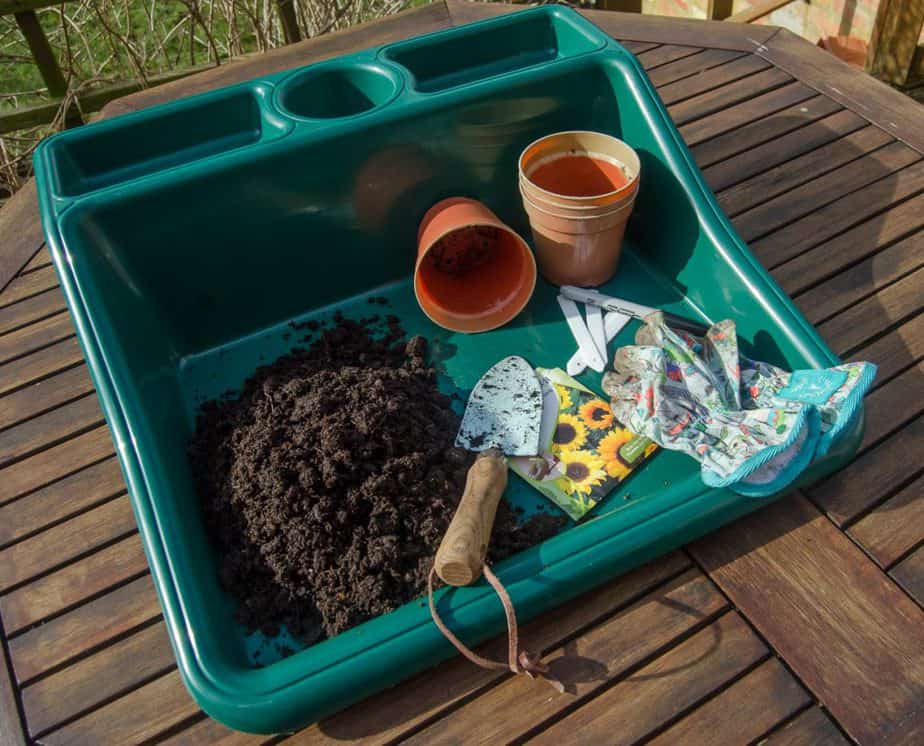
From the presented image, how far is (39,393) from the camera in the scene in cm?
169

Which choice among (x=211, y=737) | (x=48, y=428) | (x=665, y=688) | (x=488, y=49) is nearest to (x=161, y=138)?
(x=48, y=428)

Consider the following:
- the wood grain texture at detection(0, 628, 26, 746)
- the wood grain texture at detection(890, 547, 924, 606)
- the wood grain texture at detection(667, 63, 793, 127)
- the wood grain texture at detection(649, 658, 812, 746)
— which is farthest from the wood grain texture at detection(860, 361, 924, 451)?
the wood grain texture at detection(0, 628, 26, 746)

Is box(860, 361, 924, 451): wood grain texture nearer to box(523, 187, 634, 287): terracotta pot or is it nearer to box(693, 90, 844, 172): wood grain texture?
box(523, 187, 634, 287): terracotta pot

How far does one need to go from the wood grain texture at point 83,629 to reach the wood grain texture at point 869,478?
1.21 m

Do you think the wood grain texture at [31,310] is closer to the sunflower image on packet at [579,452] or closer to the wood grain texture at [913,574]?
the sunflower image on packet at [579,452]

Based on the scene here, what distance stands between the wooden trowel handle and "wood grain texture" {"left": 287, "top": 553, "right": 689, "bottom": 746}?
0.16 m

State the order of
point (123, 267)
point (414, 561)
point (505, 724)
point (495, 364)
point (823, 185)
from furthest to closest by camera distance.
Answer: point (823, 185), point (495, 364), point (123, 267), point (414, 561), point (505, 724)

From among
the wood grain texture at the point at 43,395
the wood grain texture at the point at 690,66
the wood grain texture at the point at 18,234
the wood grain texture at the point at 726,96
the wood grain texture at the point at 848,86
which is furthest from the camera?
the wood grain texture at the point at 690,66

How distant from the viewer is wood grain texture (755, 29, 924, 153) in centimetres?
208

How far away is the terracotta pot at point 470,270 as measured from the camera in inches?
64.7

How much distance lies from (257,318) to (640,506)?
972 millimetres

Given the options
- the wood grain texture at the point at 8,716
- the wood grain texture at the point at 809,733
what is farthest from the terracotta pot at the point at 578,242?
the wood grain texture at the point at 8,716

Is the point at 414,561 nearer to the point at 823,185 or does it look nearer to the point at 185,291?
the point at 185,291

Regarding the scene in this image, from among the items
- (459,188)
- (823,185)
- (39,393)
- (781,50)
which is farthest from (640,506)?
(781,50)
